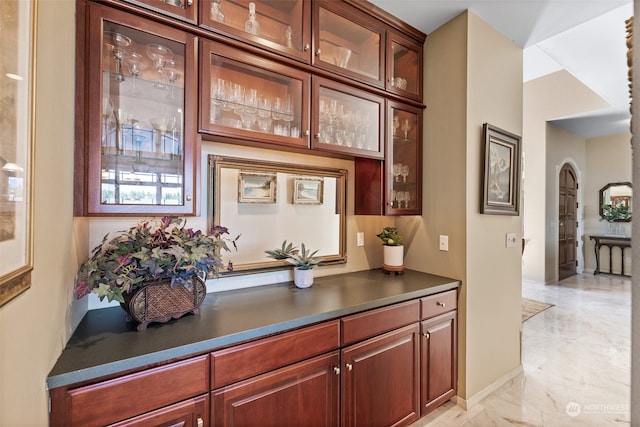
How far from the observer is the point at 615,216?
5.97 m

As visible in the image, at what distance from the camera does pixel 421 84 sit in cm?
231

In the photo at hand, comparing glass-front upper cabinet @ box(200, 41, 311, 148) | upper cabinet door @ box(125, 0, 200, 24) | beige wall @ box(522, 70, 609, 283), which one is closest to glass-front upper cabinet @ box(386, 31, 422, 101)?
glass-front upper cabinet @ box(200, 41, 311, 148)

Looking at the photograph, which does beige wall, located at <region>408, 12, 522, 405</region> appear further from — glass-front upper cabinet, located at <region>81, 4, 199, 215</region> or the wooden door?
the wooden door

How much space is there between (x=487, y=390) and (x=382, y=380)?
116 cm

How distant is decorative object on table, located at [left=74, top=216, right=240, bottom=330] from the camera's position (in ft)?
3.68

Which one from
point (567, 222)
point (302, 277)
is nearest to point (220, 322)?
point (302, 277)

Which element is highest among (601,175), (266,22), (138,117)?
(266,22)

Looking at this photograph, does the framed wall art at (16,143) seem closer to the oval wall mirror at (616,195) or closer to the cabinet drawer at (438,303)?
the cabinet drawer at (438,303)

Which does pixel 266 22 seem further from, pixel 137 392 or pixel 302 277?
pixel 137 392

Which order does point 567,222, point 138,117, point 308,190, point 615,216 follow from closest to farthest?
point 138,117 → point 308,190 → point 615,216 → point 567,222

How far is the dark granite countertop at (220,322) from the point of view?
97 cm

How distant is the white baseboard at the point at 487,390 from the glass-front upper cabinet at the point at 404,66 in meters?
2.25

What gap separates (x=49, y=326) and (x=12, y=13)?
810 mm

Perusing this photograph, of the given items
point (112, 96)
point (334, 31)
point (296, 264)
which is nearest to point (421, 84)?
point (334, 31)
